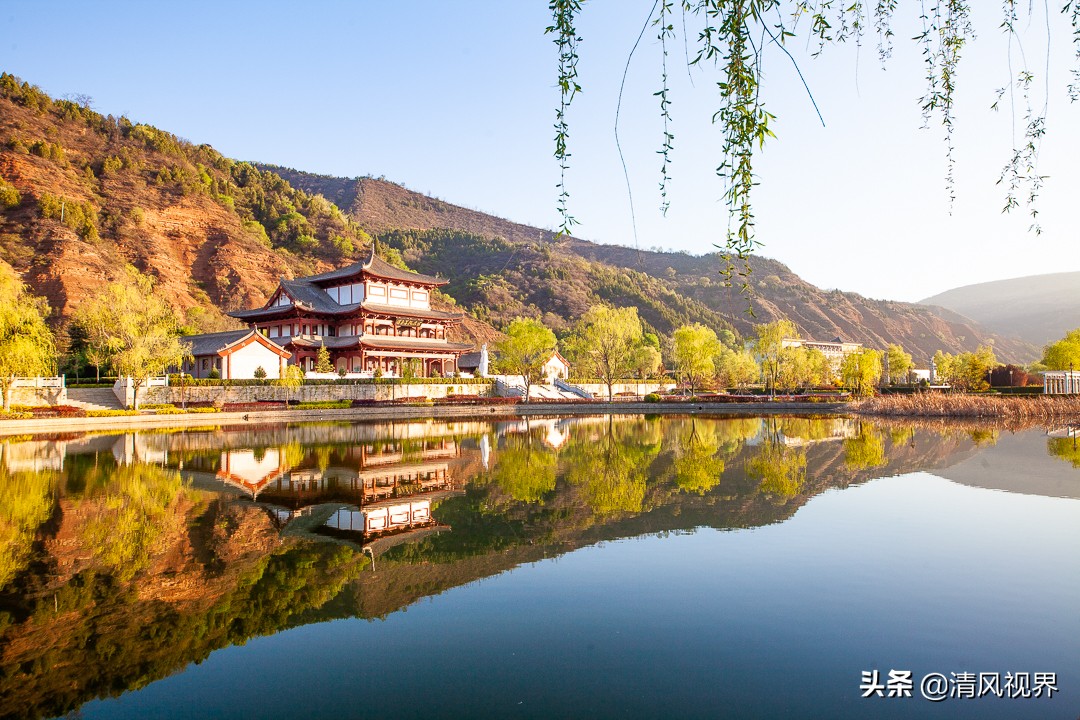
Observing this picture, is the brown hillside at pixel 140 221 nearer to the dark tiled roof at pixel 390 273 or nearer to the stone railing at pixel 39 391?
the stone railing at pixel 39 391

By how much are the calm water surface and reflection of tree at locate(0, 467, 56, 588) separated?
69 mm

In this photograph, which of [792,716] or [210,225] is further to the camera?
[210,225]

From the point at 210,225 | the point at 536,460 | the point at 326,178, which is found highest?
the point at 326,178

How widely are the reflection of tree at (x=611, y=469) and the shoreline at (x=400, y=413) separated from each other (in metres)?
16.0

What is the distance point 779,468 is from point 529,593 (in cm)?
1132

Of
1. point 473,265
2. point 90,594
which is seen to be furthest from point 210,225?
point 90,594

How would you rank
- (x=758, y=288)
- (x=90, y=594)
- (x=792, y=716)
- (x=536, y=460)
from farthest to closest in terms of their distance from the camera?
(x=758, y=288)
(x=536, y=460)
(x=90, y=594)
(x=792, y=716)

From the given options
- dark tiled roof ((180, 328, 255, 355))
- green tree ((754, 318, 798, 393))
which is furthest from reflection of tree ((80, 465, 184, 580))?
green tree ((754, 318, 798, 393))

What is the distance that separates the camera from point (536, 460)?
18.4m

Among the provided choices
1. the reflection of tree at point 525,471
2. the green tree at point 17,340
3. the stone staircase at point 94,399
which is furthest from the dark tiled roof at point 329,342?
the reflection of tree at point 525,471

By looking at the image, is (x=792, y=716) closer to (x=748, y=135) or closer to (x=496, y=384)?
(x=748, y=135)

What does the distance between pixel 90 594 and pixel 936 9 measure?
9125 mm

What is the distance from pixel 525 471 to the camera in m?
16.2

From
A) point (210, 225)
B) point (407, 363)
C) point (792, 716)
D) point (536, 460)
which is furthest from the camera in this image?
point (210, 225)
